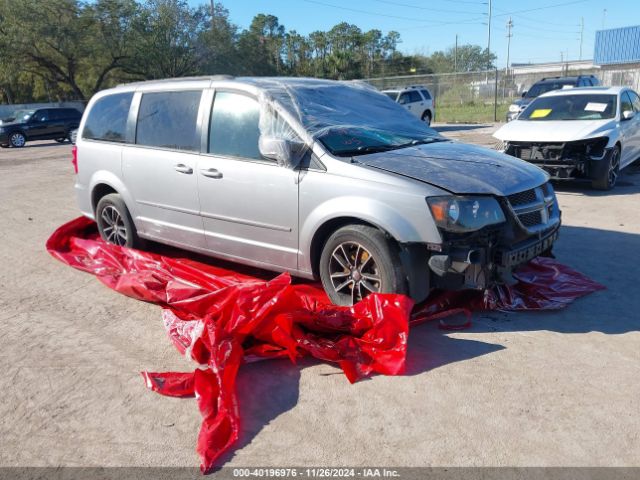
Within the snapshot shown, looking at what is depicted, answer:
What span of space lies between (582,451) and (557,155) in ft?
22.4

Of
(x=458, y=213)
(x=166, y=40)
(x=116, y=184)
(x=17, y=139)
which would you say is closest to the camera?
(x=458, y=213)

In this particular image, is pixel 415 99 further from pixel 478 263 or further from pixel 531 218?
pixel 478 263

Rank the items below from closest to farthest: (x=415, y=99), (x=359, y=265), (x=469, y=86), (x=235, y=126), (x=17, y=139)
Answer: (x=359, y=265), (x=235, y=126), (x=415, y=99), (x=17, y=139), (x=469, y=86)

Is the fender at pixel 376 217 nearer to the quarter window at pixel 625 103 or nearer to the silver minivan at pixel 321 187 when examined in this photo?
the silver minivan at pixel 321 187

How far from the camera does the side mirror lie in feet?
13.9

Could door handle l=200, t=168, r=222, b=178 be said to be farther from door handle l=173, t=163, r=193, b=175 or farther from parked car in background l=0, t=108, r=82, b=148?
parked car in background l=0, t=108, r=82, b=148

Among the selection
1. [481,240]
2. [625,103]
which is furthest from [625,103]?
[481,240]

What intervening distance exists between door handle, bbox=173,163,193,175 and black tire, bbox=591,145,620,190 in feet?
21.7

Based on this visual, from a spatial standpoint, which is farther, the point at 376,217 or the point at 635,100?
the point at 635,100

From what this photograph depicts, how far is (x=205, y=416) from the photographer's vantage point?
3.07 metres

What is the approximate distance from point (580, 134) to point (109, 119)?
6836mm

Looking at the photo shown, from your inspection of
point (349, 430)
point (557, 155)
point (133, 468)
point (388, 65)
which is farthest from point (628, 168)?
point (388, 65)

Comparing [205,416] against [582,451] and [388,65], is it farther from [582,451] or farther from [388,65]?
[388,65]

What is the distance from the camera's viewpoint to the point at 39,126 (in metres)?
24.9
